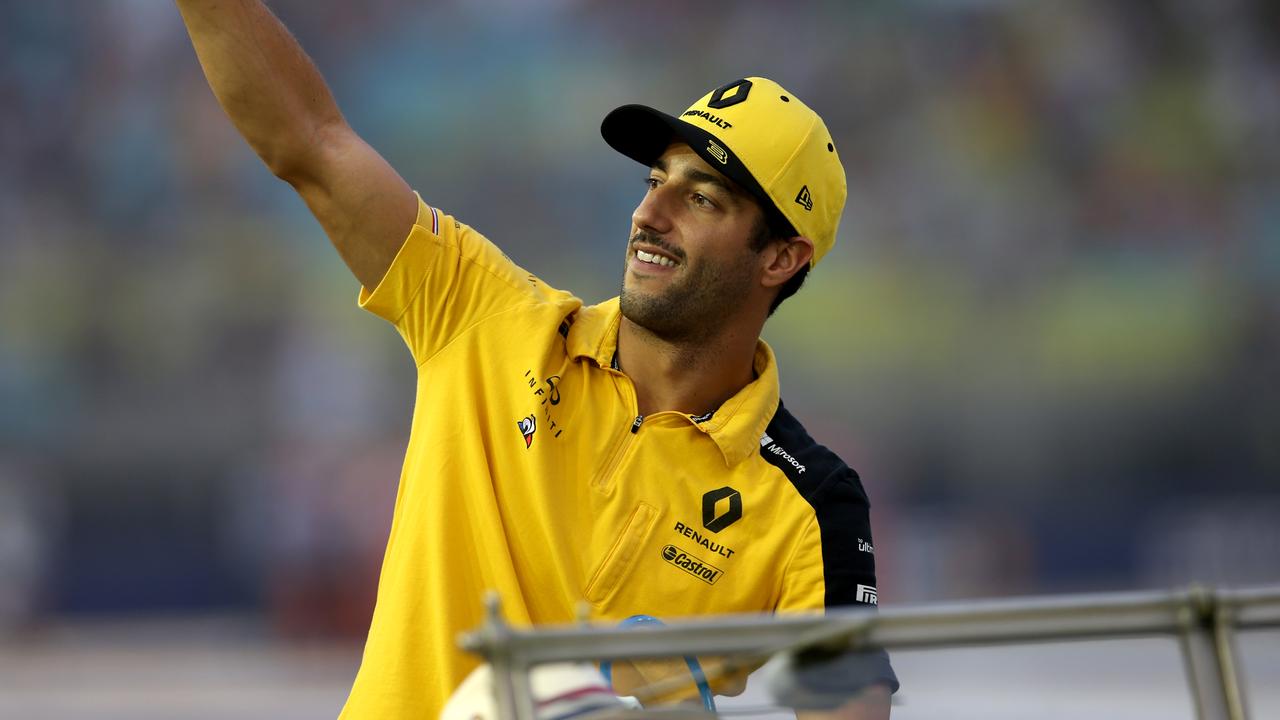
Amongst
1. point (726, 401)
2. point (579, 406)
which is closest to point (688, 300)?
point (726, 401)

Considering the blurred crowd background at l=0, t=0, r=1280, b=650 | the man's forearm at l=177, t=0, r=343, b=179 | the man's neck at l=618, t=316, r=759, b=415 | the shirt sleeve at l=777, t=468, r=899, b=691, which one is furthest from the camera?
the blurred crowd background at l=0, t=0, r=1280, b=650

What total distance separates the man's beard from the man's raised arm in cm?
47

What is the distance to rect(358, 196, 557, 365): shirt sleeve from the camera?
2789 millimetres

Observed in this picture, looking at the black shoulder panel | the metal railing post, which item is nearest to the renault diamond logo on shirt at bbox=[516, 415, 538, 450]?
the black shoulder panel

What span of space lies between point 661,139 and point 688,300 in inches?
13.1

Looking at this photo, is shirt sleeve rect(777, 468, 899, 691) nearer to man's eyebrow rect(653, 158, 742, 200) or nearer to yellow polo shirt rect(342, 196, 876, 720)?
yellow polo shirt rect(342, 196, 876, 720)

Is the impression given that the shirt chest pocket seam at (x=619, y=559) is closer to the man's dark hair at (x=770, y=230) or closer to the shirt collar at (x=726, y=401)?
the shirt collar at (x=726, y=401)

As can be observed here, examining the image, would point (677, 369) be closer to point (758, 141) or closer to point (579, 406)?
point (579, 406)

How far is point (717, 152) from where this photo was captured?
2.92m

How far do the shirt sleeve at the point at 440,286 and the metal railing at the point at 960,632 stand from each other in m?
1.32

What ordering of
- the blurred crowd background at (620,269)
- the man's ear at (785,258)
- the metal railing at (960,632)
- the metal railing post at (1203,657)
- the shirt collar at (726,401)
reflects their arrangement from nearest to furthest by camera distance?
the metal railing at (960,632), the metal railing post at (1203,657), the shirt collar at (726,401), the man's ear at (785,258), the blurred crowd background at (620,269)

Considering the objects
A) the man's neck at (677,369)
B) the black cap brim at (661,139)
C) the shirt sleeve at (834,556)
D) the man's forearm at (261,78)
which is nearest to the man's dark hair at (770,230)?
the black cap brim at (661,139)

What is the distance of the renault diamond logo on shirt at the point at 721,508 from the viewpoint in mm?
2805

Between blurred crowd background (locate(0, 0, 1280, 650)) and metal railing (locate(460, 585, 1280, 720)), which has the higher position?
blurred crowd background (locate(0, 0, 1280, 650))
